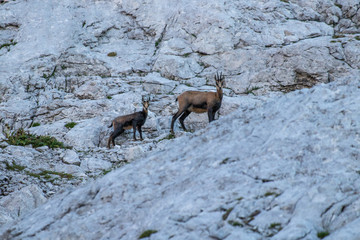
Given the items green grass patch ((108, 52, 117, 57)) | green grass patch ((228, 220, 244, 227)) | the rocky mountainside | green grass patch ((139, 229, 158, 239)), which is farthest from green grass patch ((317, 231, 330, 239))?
green grass patch ((108, 52, 117, 57))

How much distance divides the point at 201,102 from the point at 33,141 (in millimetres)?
6949

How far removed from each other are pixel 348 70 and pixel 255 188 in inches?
662

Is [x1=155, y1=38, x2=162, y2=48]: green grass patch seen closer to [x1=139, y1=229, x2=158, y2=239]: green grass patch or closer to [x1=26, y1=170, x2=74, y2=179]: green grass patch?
[x1=26, y1=170, x2=74, y2=179]: green grass patch

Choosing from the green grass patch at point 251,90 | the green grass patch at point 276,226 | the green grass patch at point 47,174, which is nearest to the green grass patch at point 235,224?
the green grass patch at point 276,226

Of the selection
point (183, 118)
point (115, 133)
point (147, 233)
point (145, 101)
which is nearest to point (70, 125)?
point (115, 133)

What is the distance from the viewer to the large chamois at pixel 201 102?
1756cm

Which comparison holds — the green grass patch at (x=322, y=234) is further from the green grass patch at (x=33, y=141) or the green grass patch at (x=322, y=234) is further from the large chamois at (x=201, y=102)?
the green grass patch at (x=33, y=141)

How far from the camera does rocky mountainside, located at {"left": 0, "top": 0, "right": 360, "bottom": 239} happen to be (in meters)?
6.18

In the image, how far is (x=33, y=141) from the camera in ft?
52.9

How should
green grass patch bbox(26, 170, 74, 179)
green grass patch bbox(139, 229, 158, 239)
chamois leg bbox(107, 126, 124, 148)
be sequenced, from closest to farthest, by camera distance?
green grass patch bbox(139, 229, 158, 239), green grass patch bbox(26, 170, 74, 179), chamois leg bbox(107, 126, 124, 148)

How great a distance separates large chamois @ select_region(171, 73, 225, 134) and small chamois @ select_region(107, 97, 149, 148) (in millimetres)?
1420

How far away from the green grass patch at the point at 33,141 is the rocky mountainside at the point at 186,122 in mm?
263

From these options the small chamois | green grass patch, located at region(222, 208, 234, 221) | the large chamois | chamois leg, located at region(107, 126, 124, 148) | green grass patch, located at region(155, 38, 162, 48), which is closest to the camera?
green grass patch, located at region(222, 208, 234, 221)

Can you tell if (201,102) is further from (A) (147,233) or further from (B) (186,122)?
(A) (147,233)
